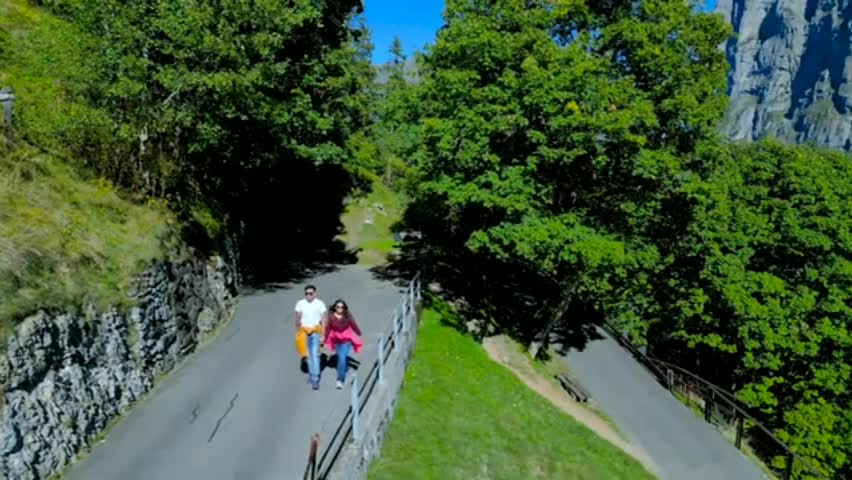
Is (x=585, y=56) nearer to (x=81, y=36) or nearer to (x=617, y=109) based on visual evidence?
(x=617, y=109)

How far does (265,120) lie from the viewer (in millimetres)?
18172

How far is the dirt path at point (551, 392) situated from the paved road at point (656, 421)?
61 centimetres

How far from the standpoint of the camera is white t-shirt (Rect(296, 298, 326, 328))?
39.2ft

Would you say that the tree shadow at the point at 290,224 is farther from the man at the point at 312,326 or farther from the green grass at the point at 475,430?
the man at the point at 312,326

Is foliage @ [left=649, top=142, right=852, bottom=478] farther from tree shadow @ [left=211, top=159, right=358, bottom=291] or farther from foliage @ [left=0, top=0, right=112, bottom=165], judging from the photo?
foliage @ [left=0, top=0, right=112, bottom=165]

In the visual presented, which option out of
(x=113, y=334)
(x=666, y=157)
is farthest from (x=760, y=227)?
(x=113, y=334)

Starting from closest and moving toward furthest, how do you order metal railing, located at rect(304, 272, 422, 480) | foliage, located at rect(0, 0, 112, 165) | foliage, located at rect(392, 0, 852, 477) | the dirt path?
metal railing, located at rect(304, 272, 422, 480) < foliage, located at rect(0, 0, 112, 165) < foliage, located at rect(392, 0, 852, 477) < the dirt path

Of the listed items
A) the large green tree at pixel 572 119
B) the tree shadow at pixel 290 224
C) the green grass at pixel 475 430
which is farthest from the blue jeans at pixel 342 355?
the tree shadow at pixel 290 224

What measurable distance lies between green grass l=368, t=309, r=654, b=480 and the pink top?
6.11ft

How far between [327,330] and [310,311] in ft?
1.56

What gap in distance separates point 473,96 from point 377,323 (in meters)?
6.41

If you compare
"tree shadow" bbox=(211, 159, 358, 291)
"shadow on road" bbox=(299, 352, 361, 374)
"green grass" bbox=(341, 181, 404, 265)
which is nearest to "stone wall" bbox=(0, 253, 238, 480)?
"shadow on road" bbox=(299, 352, 361, 374)

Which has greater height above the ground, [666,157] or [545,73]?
[545,73]

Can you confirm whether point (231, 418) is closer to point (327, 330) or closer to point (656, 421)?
point (327, 330)
